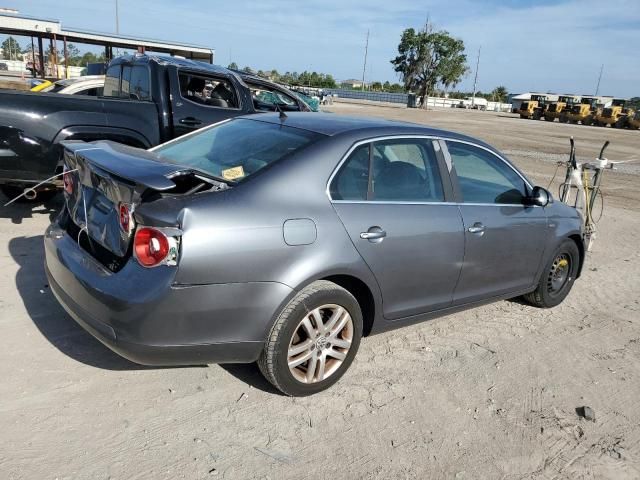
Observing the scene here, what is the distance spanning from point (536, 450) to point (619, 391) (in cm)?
111

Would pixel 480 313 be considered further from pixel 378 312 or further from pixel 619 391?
pixel 378 312

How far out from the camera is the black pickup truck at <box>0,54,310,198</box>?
531cm

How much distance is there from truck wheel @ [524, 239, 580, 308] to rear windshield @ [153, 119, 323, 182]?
8.87 feet

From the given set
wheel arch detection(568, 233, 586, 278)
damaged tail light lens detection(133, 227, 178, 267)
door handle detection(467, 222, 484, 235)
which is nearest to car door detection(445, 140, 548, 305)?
door handle detection(467, 222, 484, 235)

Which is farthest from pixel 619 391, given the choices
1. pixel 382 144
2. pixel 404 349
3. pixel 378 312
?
pixel 382 144

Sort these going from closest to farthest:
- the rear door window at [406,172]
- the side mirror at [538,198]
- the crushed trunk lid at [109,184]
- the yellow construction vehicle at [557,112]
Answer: the crushed trunk lid at [109,184] < the rear door window at [406,172] < the side mirror at [538,198] < the yellow construction vehicle at [557,112]

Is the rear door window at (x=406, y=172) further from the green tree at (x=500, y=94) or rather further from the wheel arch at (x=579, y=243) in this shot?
the green tree at (x=500, y=94)

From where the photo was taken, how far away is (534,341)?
439 cm

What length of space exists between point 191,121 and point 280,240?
4.24m

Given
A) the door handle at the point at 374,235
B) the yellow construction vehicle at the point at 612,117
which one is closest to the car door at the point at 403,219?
the door handle at the point at 374,235

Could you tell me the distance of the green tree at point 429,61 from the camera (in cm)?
7675

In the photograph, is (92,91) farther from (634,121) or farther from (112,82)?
(634,121)

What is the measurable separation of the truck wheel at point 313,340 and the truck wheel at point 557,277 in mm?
2324

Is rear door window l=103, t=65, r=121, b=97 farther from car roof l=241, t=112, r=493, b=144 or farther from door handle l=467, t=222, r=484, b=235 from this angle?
door handle l=467, t=222, r=484, b=235
